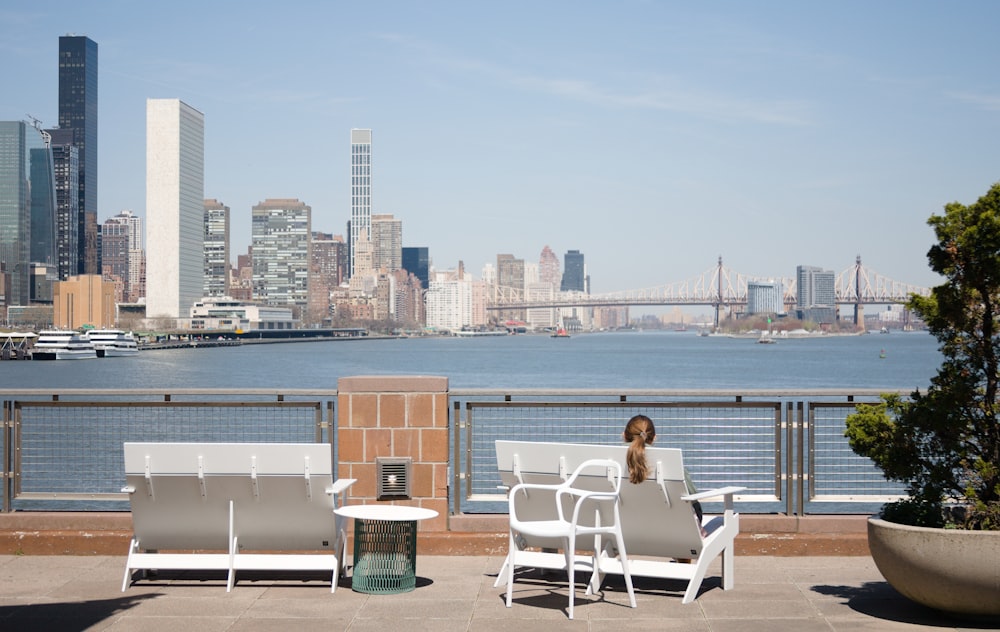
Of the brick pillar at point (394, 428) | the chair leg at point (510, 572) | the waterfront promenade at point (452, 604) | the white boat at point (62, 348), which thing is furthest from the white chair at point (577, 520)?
the white boat at point (62, 348)

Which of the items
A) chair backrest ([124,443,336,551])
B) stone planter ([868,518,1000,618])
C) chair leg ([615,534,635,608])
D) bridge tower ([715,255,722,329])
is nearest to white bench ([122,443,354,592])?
chair backrest ([124,443,336,551])

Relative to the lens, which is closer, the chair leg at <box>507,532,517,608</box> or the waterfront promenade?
the waterfront promenade

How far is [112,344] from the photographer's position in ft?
454

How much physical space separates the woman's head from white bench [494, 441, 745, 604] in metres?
0.05

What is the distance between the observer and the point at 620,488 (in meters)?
6.57

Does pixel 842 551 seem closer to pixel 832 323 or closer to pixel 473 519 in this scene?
pixel 473 519

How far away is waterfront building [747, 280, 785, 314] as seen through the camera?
16762 centimetres

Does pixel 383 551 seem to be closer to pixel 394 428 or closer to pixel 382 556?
pixel 382 556

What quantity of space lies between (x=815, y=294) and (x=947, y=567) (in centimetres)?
15680

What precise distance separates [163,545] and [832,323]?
167 metres

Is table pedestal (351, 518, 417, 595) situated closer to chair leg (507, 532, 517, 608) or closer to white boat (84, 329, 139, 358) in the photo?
chair leg (507, 532, 517, 608)

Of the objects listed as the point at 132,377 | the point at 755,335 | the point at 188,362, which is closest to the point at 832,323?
the point at 755,335

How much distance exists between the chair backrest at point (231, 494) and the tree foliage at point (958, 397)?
3086 millimetres

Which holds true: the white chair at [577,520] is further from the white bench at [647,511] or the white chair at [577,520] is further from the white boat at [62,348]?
the white boat at [62,348]
